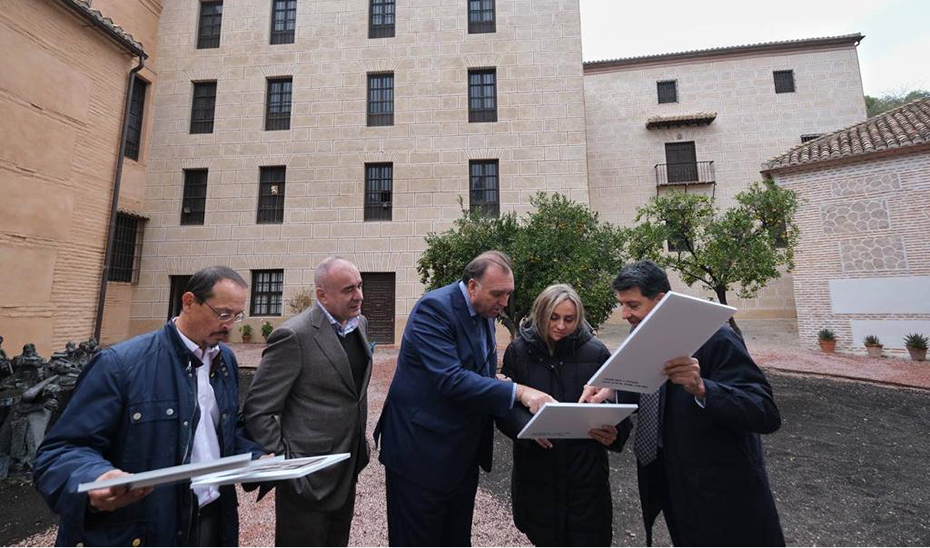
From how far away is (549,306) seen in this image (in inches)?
89.9

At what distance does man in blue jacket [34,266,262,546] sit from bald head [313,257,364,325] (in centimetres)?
55

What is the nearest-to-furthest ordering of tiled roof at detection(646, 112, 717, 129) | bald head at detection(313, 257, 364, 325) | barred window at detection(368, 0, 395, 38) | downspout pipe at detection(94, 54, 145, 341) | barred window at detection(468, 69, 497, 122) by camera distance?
bald head at detection(313, 257, 364, 325) < downspout pipe at detection(94, 54, 145, 341) < barred window at detection(468, 69, 497, 122) < barred window at detection(368, 0, 395, 38) < tiled roof at detection(646, 112, 717, 129)

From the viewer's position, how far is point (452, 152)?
15.0 meters

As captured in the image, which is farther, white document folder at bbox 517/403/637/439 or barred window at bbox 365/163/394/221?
barred window at bbox 365/163/394/221

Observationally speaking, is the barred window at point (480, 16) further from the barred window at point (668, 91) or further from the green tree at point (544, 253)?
the green tree at point (544, 253)

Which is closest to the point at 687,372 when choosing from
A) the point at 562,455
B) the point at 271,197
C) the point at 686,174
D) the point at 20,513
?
the point at 562,455

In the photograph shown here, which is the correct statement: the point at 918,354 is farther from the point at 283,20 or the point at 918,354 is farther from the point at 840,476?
the point at 283,20

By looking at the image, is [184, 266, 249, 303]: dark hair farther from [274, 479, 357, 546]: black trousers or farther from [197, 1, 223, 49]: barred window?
[197, 1, 223, 49]: barred window

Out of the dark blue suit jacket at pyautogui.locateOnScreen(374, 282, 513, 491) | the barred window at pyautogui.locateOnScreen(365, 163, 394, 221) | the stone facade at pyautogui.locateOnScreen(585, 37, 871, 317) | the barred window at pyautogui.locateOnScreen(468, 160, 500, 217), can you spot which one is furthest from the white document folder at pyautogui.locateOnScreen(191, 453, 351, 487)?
the stone facade at pyautogui.locateOnScreen(585, 37, 871, 317)

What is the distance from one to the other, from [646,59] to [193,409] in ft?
79.5

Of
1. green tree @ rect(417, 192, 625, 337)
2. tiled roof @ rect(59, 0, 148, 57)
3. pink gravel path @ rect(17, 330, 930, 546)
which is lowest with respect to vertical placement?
pink gravel path @ rect(17, 330, 930, 546)

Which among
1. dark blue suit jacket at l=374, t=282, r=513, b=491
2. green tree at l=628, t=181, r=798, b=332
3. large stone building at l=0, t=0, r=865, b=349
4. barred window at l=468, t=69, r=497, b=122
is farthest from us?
barred window at l=468, t=69, r=497, b=122

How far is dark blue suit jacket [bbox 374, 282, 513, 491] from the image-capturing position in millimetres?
2064

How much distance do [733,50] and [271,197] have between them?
76.7 ft
